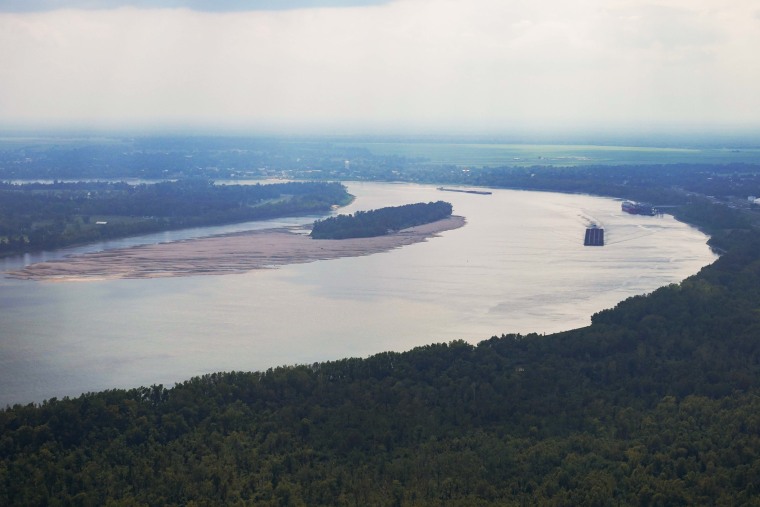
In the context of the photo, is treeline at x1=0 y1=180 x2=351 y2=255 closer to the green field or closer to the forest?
the forest

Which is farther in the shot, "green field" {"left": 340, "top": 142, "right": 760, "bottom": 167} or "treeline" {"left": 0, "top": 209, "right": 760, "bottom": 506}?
"green field" {"left": 340, "top": 142, "right": 760, "bottom": 167}

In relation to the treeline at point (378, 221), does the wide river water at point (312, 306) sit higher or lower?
lower

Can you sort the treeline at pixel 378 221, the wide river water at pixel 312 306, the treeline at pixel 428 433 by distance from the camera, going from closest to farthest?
the treeline at pixel 428 433 → the wide river water at pixel 312 306 → the treeline at pixel 378 221

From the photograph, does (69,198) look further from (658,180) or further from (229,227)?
(658,180)

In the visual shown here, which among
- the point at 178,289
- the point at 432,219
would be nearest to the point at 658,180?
the point at 432,219

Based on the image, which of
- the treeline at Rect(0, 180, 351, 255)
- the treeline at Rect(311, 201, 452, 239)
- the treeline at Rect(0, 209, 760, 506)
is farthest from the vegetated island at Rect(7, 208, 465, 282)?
the treeline at Rect(0, 209, 760, 506)

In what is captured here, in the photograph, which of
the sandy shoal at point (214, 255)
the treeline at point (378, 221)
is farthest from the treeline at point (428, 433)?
the treeline at point (378, 221)

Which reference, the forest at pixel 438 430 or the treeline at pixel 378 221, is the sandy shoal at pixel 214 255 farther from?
the forest at pixel 438 430
